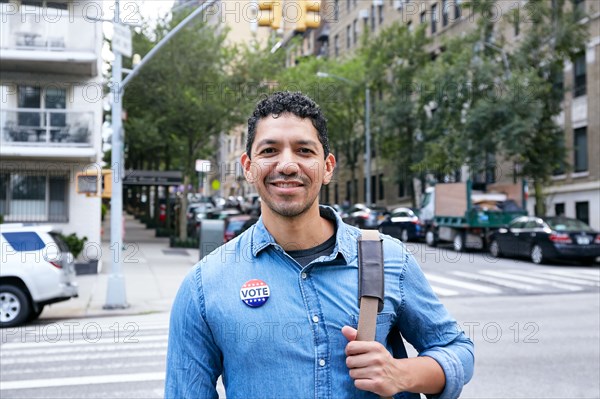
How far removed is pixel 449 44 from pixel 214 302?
31223mm

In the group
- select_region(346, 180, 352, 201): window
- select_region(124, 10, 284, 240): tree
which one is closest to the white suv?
select_region(124, 10, 284, 240): tree

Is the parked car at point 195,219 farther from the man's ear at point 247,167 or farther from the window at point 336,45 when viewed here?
the man's ear at point 247,167

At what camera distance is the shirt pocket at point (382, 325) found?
221 centimetres

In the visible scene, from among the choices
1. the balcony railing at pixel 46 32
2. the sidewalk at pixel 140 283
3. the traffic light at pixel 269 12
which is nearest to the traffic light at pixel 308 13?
the traffic light at pixel 269 12

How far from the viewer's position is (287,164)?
230cm

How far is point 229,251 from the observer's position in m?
2.45

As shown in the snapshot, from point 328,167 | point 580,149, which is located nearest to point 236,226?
point 580,149

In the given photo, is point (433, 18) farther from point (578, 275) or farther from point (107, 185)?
point (107, 185)

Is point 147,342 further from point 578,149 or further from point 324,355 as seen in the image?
point 578,149

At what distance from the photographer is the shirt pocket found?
7.24 feet

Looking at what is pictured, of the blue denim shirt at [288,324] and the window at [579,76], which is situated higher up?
the window at [579,76]

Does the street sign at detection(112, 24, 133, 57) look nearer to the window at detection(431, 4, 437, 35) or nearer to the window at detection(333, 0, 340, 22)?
the window at detection(431, 4, 437, 35)

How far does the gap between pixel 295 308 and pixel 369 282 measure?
Result: 247 mm

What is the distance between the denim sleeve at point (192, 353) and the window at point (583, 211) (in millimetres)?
30822
